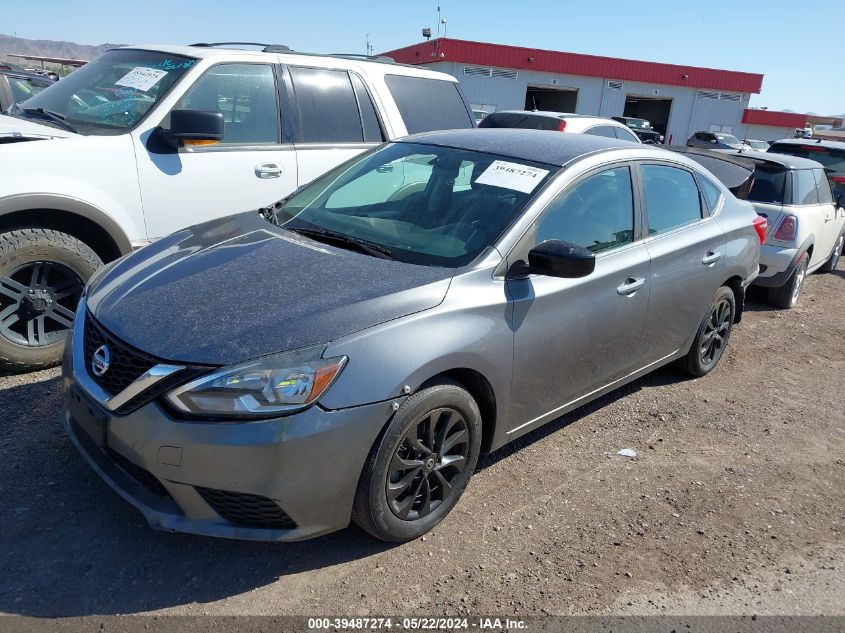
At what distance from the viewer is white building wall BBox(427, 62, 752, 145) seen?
1448 inches

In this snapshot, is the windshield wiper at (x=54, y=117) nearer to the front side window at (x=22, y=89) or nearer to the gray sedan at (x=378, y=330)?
the gray sedan at (x=378, y=330)

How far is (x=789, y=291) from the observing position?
7.57 m

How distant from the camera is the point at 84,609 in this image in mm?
2531

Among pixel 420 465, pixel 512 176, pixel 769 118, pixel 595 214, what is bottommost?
pixel 769 118

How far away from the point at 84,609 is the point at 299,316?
134 centimetres

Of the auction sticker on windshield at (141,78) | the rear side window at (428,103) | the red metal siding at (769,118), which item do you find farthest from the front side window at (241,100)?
the red metal siding at (769,118)

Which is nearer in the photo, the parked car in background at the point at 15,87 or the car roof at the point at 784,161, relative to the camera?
the parked car in background at the point at 15,87

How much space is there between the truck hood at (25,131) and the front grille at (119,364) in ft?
6.55

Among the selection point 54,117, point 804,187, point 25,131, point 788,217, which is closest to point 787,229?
point 788,217

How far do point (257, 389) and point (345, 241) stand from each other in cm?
120

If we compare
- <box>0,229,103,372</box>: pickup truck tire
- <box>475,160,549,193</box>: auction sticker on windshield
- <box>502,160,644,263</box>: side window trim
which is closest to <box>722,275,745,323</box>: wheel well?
<box>502,160,644,263</box>: side window trim

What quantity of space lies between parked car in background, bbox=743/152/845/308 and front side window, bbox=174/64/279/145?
5.35m

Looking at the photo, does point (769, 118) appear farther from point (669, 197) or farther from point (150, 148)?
point (150, 148)

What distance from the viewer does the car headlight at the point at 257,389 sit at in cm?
249
